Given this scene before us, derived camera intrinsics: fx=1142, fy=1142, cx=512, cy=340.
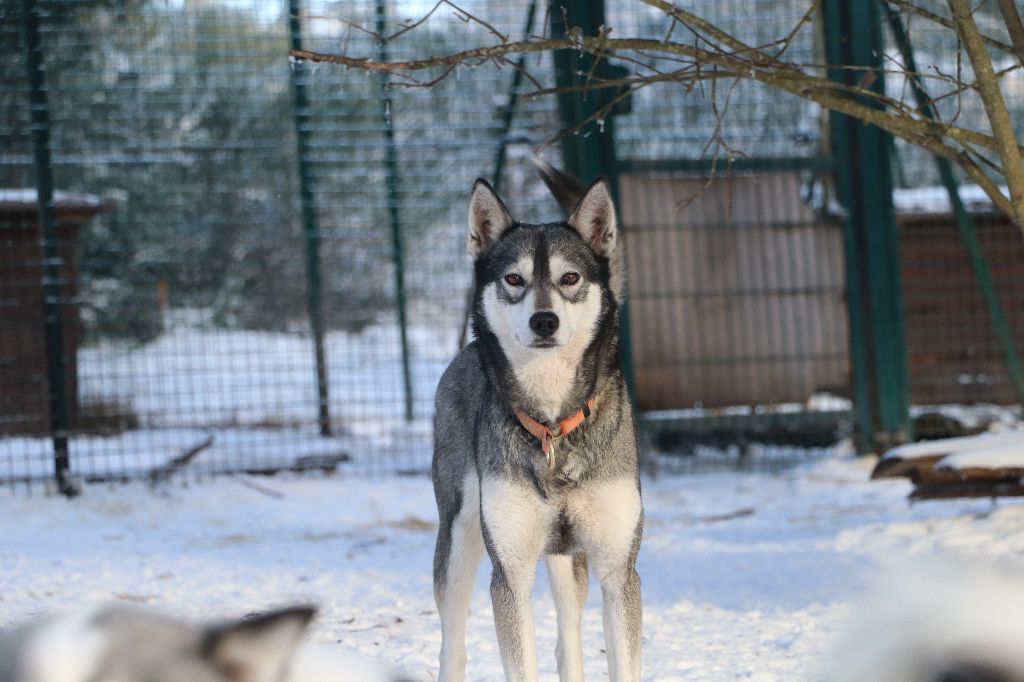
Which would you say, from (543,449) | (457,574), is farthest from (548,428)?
(457,574)

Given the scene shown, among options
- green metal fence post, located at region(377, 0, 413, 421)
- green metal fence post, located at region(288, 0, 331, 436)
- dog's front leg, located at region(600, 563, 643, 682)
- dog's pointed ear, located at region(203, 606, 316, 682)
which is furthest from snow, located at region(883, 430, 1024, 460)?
dog's pointed ear, located at region(203, 606, 316, 682)

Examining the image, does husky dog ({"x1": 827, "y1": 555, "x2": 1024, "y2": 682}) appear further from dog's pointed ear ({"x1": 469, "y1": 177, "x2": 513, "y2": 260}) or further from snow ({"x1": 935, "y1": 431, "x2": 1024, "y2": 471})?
snow ({"x1": 935, "y1": 431, "x2": 1024, "y2": 471})

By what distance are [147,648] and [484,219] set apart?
2.78m

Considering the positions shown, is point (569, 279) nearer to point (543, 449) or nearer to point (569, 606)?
point (543, 449)

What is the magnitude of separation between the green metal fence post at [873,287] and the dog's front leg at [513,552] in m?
5.57

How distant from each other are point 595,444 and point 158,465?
225 inches

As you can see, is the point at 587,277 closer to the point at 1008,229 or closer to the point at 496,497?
the point at 496,497

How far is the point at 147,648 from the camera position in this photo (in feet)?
3.45

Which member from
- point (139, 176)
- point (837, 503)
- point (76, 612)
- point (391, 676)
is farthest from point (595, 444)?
point (139, 176)

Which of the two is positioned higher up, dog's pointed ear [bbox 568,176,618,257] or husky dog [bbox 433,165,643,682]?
dog's pointed ear [bbox 568,176,618,257]

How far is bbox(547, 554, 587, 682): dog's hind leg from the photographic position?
353 centimetres

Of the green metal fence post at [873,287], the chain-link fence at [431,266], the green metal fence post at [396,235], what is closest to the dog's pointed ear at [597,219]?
the chain-link fence at [431,266]

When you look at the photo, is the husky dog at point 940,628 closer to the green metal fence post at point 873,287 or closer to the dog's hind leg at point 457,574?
the dog's hind leg at point 457,574

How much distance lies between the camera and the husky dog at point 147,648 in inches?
40.4
